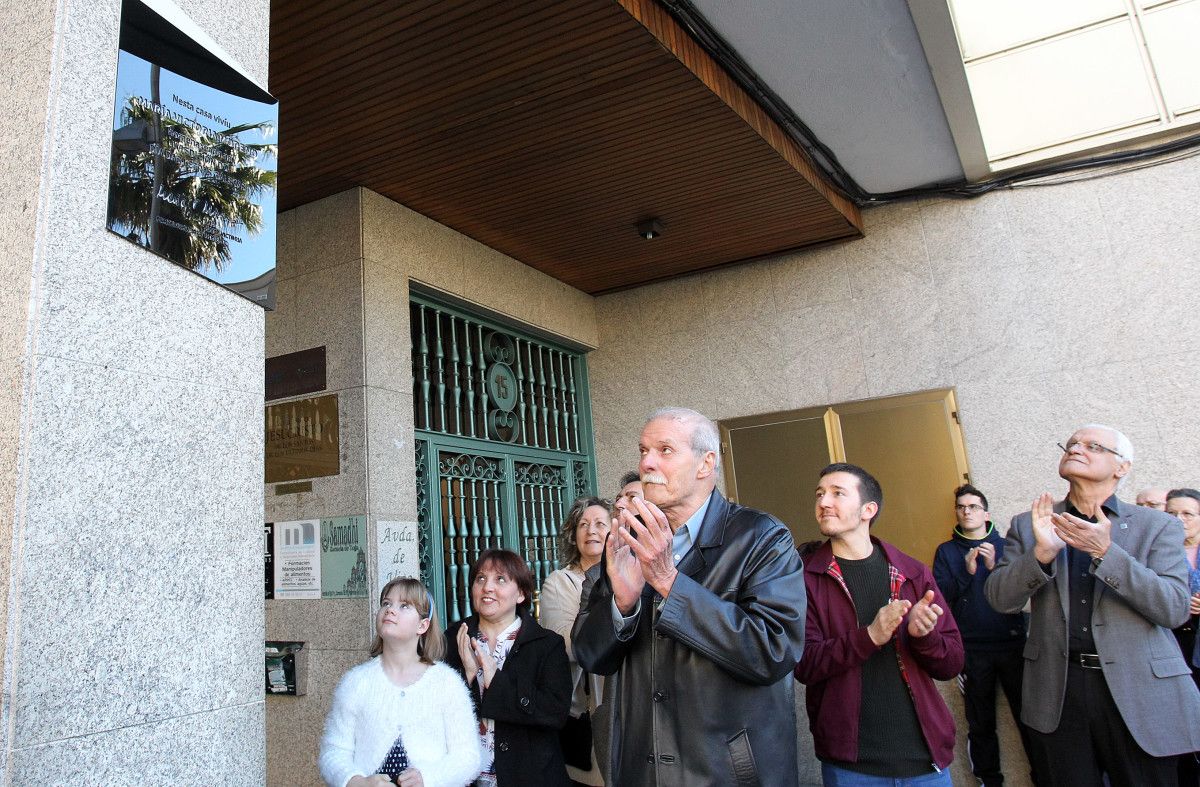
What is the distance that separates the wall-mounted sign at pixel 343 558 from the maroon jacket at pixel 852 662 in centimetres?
252

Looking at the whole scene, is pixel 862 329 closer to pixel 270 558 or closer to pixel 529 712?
pixel 529 712

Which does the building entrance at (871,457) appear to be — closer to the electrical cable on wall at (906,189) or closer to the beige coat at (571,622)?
the electrical cable on wall at (906,189)

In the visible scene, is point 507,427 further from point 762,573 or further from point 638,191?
point 762,573

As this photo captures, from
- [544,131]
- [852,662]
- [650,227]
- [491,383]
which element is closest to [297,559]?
[491,383]

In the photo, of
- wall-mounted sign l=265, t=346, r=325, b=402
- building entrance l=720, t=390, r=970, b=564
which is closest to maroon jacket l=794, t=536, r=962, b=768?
building entrance l=720, t=390, r=970, b=564


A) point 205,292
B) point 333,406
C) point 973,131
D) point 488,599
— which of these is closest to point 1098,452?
point 488,599

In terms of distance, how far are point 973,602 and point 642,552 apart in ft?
12.4

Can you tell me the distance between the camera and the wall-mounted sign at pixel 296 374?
467 centimetres

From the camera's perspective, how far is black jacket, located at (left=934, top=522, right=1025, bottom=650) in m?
4.62

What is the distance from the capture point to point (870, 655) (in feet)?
8.64

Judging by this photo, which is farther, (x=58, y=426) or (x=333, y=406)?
(x=333, y=406)

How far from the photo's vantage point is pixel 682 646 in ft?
6.15

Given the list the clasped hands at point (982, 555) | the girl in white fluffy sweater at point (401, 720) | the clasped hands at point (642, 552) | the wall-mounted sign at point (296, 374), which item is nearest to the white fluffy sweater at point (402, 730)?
the girl in white fluffy sweater at point (401, 720)

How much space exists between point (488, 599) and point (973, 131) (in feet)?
13.7
